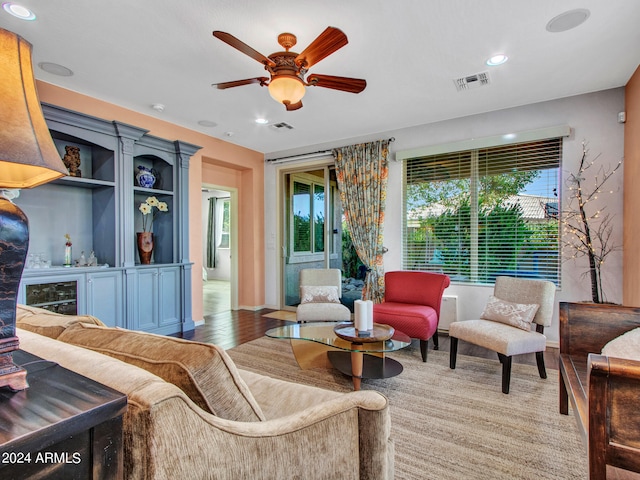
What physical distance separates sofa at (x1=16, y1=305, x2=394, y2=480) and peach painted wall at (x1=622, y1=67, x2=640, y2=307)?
3152mm

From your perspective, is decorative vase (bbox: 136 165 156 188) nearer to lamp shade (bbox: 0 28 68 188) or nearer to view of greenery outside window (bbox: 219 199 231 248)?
lamp shade (bbox: 0 28 68 188)

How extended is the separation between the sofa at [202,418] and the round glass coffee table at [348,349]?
125 cm

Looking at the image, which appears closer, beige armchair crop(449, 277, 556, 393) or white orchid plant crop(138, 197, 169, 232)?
beige armchair crop(449, 277, 556, 393)

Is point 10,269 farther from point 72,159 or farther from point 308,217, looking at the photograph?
point 308,217

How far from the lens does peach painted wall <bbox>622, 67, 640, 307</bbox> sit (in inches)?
117

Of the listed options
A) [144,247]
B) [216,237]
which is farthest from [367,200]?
[216,237]

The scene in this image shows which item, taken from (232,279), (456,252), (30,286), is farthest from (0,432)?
(232,279)

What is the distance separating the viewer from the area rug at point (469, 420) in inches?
69.5

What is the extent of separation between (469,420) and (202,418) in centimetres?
207

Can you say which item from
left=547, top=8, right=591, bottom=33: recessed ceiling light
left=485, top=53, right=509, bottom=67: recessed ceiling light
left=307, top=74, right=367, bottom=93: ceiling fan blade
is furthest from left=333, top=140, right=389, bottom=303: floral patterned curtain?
left=547, top=8, right=591, bottom=33: recessed ceiling light

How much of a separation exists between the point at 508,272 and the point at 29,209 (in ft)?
17.8

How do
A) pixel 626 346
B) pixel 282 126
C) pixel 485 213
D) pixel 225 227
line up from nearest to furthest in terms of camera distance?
pixel 626 346
pixel 485 213
pixel 282 126
pixel 225 227

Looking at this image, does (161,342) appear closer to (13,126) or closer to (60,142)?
Answer: (13,126)

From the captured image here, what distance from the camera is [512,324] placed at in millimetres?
2967
